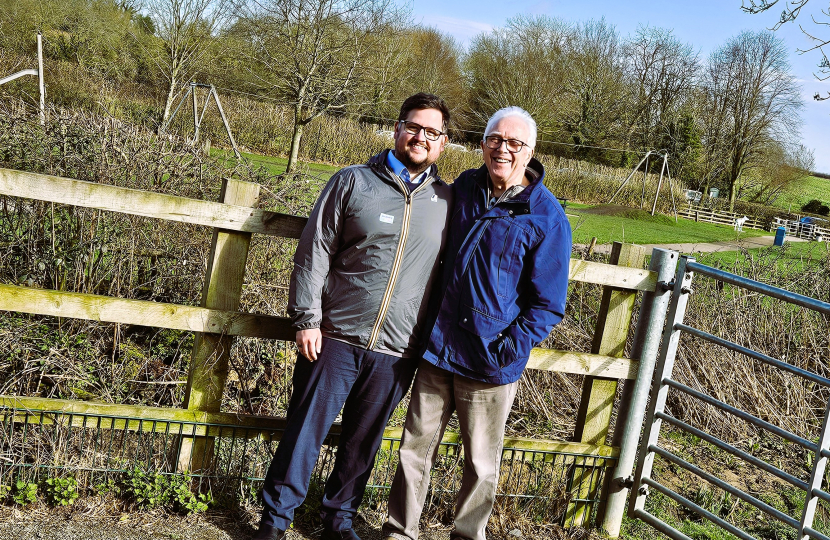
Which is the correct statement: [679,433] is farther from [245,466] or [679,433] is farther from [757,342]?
[245,466]

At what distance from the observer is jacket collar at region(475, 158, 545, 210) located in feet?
10.2

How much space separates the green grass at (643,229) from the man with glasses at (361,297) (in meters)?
16.7

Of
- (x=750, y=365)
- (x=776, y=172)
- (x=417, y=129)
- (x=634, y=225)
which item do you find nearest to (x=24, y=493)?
(x=417, y=129)

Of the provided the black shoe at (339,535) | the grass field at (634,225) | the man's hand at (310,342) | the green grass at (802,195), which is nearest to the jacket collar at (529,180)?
the man's hand at (310,342)

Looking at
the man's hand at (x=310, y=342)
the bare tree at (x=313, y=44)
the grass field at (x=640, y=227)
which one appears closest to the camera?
the man's hand at (x=310, y=342)

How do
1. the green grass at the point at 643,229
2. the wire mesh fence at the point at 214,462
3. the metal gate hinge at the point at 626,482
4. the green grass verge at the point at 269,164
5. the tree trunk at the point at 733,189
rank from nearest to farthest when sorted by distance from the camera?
the wire mesh fence at the point at 214,462 < the metal gate hinge at the point at 626,482 < the green grass verge at the point at 269,164 < the green grass at the point at 643,229 < the tree trunk at the point at 733,189

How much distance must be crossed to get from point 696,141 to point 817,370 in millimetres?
44482

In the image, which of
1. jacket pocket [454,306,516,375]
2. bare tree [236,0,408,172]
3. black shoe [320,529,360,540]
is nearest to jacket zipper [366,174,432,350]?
jacket pocket [454,306,516,375]

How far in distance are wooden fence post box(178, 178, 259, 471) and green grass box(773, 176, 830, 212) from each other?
47.0 m

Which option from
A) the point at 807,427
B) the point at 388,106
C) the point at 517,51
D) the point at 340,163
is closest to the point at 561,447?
the point at 807,427

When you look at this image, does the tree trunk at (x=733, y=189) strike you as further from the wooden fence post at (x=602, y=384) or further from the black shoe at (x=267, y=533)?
the black shoe at (x=267, y=533)

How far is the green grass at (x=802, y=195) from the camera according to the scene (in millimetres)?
51719

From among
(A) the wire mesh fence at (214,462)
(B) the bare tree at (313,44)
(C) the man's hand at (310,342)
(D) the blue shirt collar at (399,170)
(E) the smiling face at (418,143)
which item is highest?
(B) the bare tree at (313,44)

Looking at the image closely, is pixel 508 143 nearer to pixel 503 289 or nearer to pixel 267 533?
pixel 503 289
